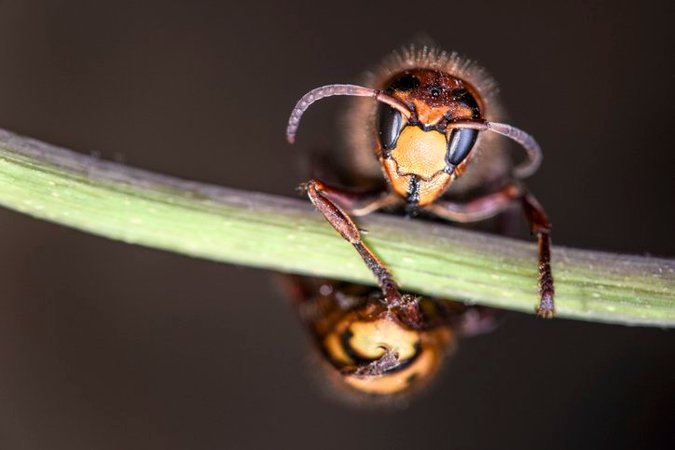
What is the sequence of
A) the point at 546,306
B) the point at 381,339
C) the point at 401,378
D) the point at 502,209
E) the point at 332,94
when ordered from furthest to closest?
the point at 502,209
the point at 401,378
the point at 381,339
the point at 332,94
the point at 546,306

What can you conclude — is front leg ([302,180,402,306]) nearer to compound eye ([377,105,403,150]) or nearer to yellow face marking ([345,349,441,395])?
compound eye ([377,105,403,150])

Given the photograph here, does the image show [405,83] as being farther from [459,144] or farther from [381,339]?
[381,339]

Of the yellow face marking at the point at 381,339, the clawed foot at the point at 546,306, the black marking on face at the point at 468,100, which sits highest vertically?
the black marking on face at the point at 468,100

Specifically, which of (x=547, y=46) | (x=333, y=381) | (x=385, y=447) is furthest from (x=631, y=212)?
(x=333, y=381)

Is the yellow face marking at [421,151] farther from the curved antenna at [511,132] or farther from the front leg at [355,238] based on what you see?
the front leg at [355,238]

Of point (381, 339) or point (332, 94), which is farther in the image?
point (381, 339)

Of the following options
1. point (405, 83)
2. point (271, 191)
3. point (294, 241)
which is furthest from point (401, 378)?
point (271, 191)

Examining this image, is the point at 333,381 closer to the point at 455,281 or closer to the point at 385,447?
the point at 455,281

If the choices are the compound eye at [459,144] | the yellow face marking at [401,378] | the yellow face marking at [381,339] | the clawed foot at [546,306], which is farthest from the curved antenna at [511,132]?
the yellow face marking at [401,378]
